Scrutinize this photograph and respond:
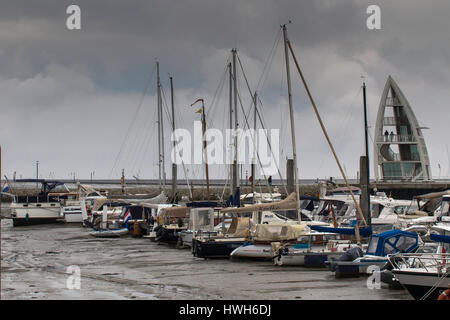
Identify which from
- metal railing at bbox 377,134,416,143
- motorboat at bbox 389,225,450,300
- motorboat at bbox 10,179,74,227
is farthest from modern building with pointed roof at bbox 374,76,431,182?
motorboat at bbox 389,225,450,300

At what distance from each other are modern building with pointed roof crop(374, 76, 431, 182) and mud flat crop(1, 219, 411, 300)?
2444 inches

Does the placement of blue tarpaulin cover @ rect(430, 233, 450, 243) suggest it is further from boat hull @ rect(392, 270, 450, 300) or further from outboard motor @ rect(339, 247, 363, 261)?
outboard motor @ rect(339, 247, 363, 261)

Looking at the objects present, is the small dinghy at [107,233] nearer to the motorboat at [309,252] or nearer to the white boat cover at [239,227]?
the white boat cover at [239,227]

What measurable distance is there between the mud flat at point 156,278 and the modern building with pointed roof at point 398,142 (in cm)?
6207

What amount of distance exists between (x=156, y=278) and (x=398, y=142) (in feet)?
250

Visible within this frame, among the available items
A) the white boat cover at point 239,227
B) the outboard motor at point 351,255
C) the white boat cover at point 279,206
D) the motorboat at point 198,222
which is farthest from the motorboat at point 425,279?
the motorboat at point 198,222

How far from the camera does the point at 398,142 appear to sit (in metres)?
97.9

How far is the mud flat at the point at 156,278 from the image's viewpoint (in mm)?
23469

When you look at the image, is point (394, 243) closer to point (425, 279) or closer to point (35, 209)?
point (425, 279)

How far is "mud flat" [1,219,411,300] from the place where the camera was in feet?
77.0

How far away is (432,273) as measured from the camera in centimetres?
2111
